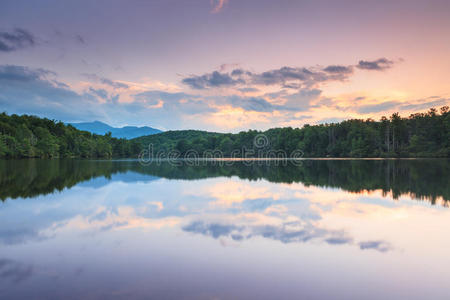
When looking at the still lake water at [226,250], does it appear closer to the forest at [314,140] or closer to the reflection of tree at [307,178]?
the reflection of tree at [307,178]

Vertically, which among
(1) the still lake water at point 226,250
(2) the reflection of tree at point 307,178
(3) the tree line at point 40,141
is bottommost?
(1) the still lake water at point 226,250

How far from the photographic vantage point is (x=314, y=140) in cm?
11212

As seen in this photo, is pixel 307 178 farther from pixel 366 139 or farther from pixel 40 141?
pixel 40 141

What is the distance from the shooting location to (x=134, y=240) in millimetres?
5738

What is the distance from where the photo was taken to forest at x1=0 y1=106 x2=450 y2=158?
71.3 m

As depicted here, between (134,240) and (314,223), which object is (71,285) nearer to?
(134,240)

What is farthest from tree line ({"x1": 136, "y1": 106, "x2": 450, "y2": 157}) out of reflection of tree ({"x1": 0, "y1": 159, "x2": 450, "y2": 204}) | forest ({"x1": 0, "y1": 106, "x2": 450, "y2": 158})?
reflection of tree ({"x1": 0, "y1": 159, "x2": 450, "y2": 204})

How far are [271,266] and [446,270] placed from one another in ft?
8.37

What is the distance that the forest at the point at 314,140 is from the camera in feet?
234

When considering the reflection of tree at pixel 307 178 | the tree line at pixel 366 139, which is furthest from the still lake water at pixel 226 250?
the tree line at pixel 366 139

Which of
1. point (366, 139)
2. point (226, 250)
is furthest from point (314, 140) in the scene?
point (226, 250)

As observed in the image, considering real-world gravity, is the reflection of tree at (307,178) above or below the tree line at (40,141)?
below

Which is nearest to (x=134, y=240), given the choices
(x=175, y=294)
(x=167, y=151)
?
(x=175, y=294)

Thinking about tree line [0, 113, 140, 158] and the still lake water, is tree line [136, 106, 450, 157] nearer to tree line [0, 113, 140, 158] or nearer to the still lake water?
tree line [0, 113, 140, 158]
